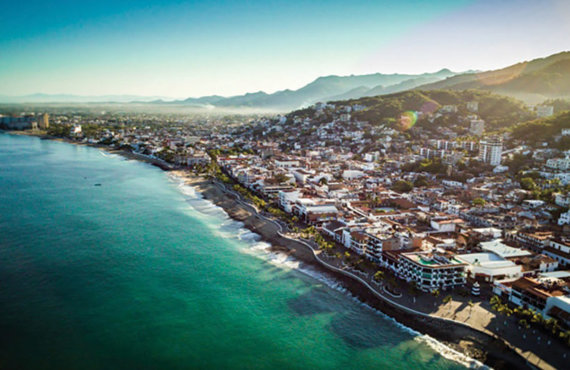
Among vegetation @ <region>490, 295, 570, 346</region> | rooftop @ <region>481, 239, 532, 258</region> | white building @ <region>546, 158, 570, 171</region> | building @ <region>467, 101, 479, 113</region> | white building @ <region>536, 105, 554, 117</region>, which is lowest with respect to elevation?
vegetation @ <region>490, 295, 570, 346</region>

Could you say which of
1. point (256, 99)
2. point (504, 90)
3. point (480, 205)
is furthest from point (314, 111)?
point (256, 99)

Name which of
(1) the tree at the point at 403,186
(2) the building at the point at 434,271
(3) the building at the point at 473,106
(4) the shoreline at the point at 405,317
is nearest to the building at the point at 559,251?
A: (2) the building at the point at 434,271

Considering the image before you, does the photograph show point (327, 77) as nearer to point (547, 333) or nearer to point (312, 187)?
point (312, 187)

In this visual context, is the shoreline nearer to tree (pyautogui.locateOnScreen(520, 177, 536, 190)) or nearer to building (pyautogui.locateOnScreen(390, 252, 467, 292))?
building (pyautogui.locateOnScreen(390, 252, 467, 292))

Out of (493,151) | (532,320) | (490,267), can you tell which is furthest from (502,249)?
(493,151)

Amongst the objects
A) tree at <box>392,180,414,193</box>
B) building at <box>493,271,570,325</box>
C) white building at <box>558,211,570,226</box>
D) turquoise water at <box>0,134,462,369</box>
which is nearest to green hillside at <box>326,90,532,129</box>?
tree at <box>392,180,414,193</box>
